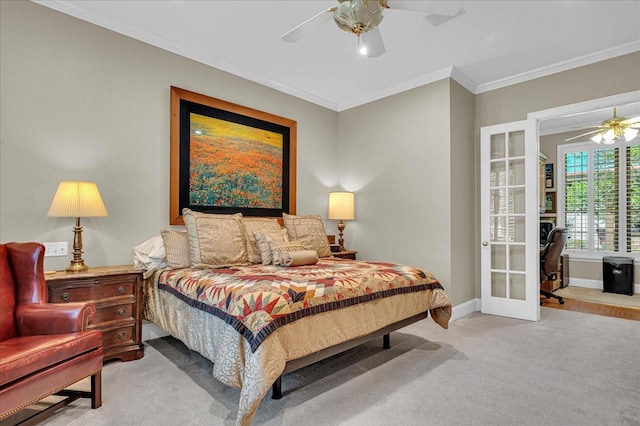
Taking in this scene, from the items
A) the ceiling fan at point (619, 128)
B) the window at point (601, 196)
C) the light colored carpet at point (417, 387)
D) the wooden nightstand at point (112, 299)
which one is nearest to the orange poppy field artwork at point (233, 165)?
the wooden nightstand at point (112, 299)

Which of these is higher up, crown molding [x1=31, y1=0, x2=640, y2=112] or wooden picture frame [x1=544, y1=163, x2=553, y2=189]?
crown molding [x1=31, y1=0, x2=640, y2=112]

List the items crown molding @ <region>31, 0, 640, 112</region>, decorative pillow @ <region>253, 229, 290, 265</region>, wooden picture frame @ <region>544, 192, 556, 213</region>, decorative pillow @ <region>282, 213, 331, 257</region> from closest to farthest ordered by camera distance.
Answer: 1. crown molding @ <region>31, 0, 640, 112</region>
2. decorative pillow @ <region>253, 229, 290, 265</region>
3. decorative pillow @ <region>282, 213, 331, 257</region>
4. wooden picture frame @ <region>544, 192, 556, 213</region>

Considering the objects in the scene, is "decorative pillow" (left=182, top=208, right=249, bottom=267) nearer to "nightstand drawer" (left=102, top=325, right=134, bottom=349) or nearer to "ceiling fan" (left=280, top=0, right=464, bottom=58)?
"nightstand drawer" (left=102, top=325, right=134, bottom=349)

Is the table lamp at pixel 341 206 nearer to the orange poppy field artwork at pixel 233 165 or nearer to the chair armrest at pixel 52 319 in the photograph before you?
the orange poppy field artwork at pixel 233 165

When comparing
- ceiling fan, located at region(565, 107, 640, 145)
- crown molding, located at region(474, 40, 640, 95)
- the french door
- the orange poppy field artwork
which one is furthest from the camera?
ceiling fan, located at region(565, 107, 640, 145)

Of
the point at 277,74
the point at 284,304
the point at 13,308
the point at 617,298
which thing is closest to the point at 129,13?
the point at 277,74

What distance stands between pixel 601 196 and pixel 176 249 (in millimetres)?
6759

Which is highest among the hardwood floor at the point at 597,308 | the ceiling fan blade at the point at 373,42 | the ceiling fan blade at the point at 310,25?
the ceiling fan blade at the point at 373,42

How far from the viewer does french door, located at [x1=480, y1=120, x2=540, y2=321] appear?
3.94 m

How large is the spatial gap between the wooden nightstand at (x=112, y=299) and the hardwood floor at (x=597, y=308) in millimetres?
4895

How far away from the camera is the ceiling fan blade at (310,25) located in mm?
2223

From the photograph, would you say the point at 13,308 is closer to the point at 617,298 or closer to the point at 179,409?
the point at 179,409

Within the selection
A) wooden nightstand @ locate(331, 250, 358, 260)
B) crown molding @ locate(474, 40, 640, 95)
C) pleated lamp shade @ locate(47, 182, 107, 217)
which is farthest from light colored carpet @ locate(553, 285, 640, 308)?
pleated lamp shade @ locate(47, 182, 107, 217)

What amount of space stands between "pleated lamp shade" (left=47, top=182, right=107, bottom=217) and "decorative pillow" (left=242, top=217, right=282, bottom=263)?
130 centimetres
